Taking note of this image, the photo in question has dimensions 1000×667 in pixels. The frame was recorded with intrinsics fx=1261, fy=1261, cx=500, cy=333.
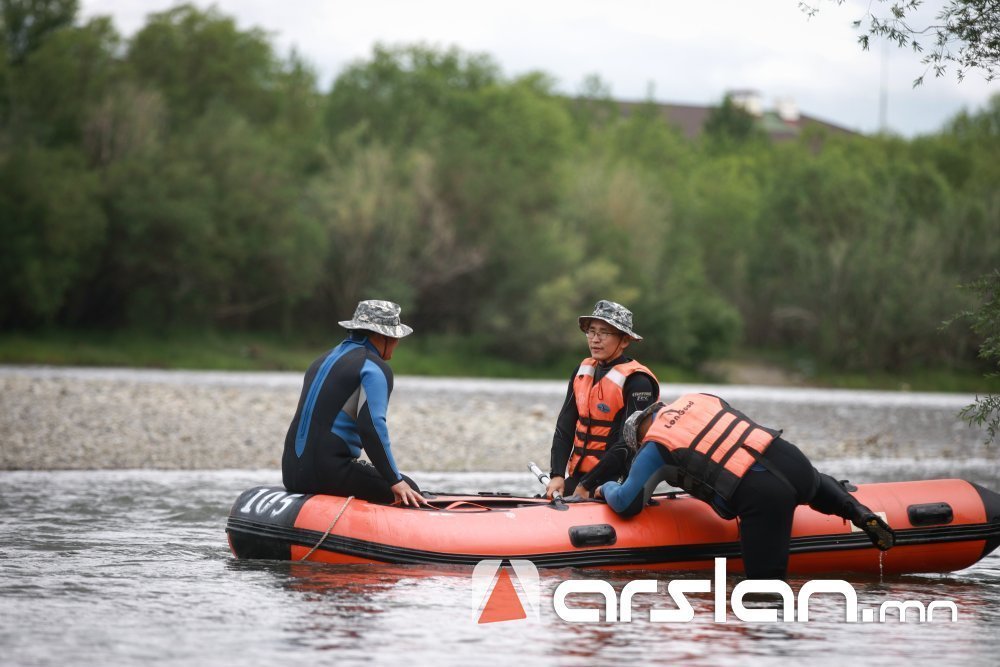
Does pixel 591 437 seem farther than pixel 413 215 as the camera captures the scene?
No

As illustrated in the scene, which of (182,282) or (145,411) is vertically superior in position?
(182,282)

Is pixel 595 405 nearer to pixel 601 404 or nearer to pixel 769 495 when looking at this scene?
pixel 601 404

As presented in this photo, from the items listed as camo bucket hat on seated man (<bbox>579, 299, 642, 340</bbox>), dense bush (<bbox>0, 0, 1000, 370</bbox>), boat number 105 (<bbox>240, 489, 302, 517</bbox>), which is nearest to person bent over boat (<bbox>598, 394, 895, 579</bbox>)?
camo bucket hat on seated man (<bbox>579, 299, 642, 340</bbox>)

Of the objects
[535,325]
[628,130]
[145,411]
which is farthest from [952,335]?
[145,411]

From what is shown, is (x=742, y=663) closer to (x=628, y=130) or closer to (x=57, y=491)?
(x=57, y=491)

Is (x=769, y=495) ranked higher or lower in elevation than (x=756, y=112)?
lower

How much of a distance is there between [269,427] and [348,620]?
10303 mm

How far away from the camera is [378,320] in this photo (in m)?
7.17

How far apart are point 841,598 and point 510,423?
11.1m

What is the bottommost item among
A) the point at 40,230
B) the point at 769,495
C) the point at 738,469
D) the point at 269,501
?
the point at 269,501

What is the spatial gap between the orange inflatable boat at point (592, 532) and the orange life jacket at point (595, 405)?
333mm

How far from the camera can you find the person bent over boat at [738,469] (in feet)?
21.4

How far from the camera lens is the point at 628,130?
54.9m

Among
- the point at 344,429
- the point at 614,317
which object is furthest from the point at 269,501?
the point at 614,317
